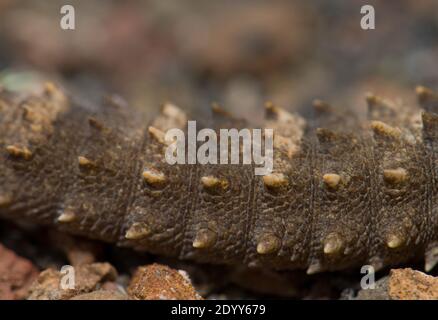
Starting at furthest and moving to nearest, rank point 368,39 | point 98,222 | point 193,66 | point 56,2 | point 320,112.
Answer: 1. point 56,2
2. point 193,66
3. point 368,39
4. point 320,112
5. point 98,222

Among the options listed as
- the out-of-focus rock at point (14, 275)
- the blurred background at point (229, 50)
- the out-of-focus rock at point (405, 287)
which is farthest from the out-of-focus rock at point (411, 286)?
the blurred background at point (229, 50)

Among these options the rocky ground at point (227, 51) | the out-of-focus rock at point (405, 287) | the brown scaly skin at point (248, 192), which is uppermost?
the rocky ground at point (227, 51)

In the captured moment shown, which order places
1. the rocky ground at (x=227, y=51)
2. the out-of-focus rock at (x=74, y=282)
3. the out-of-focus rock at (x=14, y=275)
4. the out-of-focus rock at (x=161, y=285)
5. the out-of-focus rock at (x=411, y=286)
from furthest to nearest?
the rocky ground at (x=227, y=51) → the out-of-focus rock at (x=14, y=275) → the out-of-focus rock at (x=74, y=282) → the out-of-focus rock at (x=161, y=285) → the out-of-focus rock at (x=411, y=286)

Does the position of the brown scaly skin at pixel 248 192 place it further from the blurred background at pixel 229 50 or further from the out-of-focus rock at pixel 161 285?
the blurred background at pixel 229 50

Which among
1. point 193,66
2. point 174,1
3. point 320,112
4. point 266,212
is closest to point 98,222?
point 266,212

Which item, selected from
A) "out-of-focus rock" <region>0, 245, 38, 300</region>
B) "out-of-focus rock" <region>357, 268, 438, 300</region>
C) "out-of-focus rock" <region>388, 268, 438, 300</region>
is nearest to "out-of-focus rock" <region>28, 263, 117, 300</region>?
"out-of-focus rock" <region>0, 245, 38, 300</region>

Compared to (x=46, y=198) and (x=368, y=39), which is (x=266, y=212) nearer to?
(x=46, y=198)
